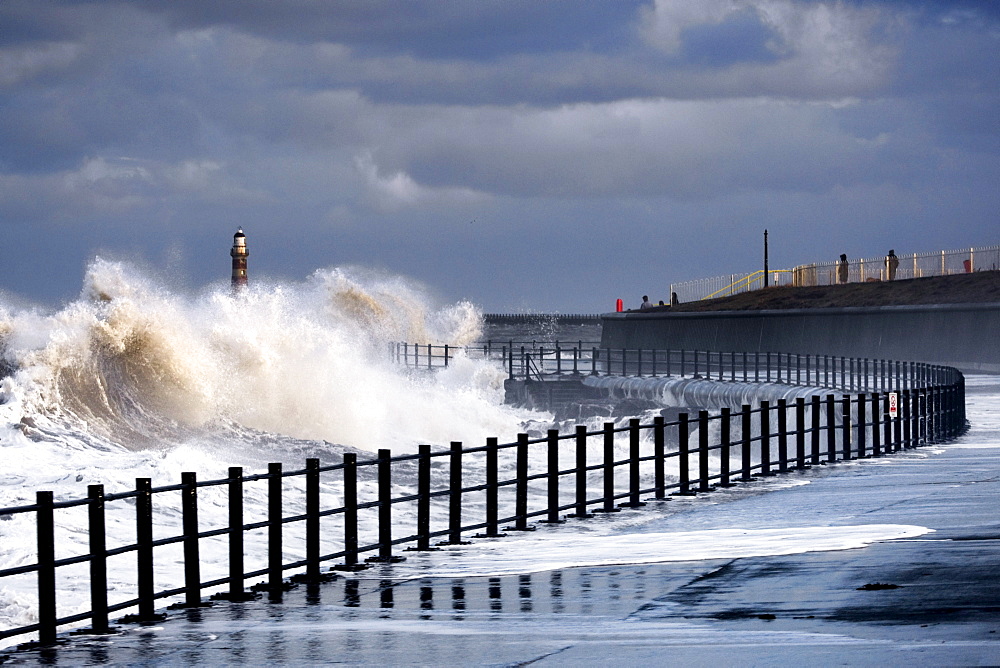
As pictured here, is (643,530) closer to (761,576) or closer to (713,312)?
(761,576)

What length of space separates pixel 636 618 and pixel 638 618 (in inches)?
0.4

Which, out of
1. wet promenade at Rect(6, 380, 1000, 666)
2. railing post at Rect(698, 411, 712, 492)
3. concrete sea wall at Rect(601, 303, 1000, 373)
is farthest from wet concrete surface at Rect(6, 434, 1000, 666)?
concrete sea wall at Rect(601, 303, 1000, 373)

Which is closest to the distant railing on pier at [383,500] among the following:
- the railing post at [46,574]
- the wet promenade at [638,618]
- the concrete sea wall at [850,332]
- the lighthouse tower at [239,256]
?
the railing post at [46,574]

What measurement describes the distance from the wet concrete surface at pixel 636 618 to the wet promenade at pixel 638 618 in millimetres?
13

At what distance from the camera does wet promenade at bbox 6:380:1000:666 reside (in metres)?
6.77

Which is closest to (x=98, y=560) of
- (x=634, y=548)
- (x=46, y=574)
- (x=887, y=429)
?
(x=46, y=574)

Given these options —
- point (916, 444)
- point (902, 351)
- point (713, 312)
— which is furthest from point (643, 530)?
point (713, 312)

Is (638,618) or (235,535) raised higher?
(235,535)

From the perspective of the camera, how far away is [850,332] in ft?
165

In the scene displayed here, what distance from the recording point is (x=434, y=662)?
6.71m

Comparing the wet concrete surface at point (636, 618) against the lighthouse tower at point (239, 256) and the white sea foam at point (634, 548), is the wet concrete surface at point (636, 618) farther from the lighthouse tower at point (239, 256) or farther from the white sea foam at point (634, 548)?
the lighthouse tower at point (239, 256)

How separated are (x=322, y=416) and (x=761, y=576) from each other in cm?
3949

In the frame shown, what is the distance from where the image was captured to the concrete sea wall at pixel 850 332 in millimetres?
44688

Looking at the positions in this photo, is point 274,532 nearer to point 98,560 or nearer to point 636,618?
point 98,560
